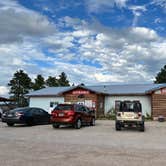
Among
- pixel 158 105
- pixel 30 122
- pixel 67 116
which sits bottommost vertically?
pixel 30 122

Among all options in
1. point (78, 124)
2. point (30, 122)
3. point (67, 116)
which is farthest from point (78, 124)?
point (30, 122)

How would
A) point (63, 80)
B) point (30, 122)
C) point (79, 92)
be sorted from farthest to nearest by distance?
point (63, 80) < point (79, 92) < point (30, 122)

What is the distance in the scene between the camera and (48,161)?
8.80m

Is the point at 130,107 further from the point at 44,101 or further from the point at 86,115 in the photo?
the point at 44,101

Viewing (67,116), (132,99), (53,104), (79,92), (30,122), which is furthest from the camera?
(53,104)

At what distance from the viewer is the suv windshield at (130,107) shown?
65.6 ft

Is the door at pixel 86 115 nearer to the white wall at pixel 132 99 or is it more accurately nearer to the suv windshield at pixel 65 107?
the suv windshield at pixel 65 107

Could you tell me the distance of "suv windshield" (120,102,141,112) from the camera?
20.0 metres

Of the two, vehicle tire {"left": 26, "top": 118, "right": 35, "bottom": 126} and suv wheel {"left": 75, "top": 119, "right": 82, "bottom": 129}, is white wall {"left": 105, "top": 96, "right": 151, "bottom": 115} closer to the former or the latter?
vehicle tire {"left": 26, "top": 118, "right": 35, "bottom": 126}

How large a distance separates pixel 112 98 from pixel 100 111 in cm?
221

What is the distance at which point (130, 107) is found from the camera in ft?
66.7

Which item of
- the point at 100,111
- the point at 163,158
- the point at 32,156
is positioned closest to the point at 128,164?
the point at 163,158

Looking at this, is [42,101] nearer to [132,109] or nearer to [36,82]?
[132,109]

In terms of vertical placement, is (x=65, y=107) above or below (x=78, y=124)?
above
